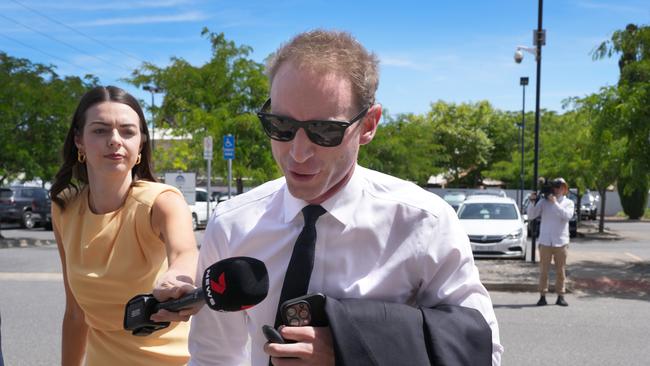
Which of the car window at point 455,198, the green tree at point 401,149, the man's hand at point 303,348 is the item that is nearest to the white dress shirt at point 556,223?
the man's hand at point 303,348

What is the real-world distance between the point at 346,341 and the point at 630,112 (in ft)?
44.8

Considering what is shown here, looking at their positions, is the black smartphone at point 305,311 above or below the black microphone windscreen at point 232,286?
below

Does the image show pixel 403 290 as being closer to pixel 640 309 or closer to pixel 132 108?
pixel 132 108

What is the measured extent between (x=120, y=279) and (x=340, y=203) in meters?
1.22

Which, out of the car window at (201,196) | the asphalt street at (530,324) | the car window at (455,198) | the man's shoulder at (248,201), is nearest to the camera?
the man's shoulder at (248,201)

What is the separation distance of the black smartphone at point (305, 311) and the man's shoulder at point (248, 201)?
483 mm

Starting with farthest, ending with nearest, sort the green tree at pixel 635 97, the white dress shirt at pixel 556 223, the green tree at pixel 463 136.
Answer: the green tree at pixel 463 136 < the green tree at pixel 635 97 < the white dress shirt at pixel 556 223

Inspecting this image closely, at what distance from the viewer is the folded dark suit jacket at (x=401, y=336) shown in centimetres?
142

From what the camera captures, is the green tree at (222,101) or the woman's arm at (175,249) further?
the green tree at (222,101)

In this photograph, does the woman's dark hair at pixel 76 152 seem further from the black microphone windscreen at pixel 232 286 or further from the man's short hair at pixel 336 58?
the black microphone windscreen at pixel 232 286

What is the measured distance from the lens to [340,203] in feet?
5.66

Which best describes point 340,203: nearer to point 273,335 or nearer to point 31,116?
point 273,335

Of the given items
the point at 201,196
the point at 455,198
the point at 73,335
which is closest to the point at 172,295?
the point at 73,335

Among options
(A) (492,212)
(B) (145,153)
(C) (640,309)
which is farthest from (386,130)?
(B) (145,153)
